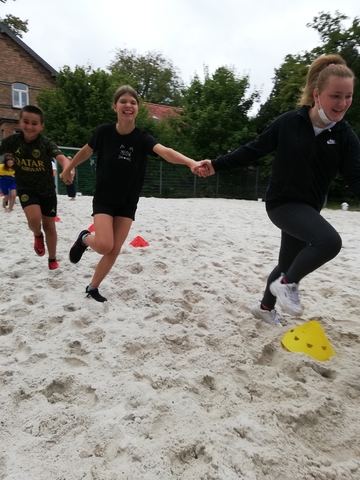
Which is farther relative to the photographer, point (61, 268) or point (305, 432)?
point (61, 268)

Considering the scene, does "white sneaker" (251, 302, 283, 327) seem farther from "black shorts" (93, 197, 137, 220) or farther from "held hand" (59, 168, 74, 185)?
"held hand" (59, 168, 74, 185)

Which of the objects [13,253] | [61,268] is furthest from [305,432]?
[13,253]

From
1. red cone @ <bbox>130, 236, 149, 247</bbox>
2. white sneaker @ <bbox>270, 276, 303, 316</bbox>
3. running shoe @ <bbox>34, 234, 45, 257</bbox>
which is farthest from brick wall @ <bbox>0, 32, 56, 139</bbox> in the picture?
white sneaker @ <bbox>270, 276, 303, 316</bbox>

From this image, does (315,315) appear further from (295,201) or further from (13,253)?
(13,253)

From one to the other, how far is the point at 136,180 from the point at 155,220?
476cm

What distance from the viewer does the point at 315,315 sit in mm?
3783

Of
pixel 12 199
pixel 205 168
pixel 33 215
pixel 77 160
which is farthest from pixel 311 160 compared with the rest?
pixel 12 199

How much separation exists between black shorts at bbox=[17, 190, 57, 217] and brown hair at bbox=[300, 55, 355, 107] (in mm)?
3089

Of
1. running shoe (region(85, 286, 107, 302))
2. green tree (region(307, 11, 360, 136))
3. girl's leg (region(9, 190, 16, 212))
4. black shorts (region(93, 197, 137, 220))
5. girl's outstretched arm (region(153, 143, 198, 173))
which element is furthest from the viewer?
green tree (region(307, 11, 360, 136))

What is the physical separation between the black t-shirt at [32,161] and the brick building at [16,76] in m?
24.7

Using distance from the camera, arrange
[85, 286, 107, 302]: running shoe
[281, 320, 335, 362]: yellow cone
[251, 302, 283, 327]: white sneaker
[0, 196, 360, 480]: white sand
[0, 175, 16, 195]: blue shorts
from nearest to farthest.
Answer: [0, 196, 360, 480]: white sand
[281, 320, 335, 362]: yellow cone
[251, 302, 283, 327]: white sneaker
[85, 286, 107, 302]: running shoe
[0, 175, 16, 195]: blue shorts

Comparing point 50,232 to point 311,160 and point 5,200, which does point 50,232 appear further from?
point 5,200

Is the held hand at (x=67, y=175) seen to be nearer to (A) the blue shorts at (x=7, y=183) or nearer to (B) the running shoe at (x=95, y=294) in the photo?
(B) the running shoe at (x=95, y=294)

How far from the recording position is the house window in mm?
27641
